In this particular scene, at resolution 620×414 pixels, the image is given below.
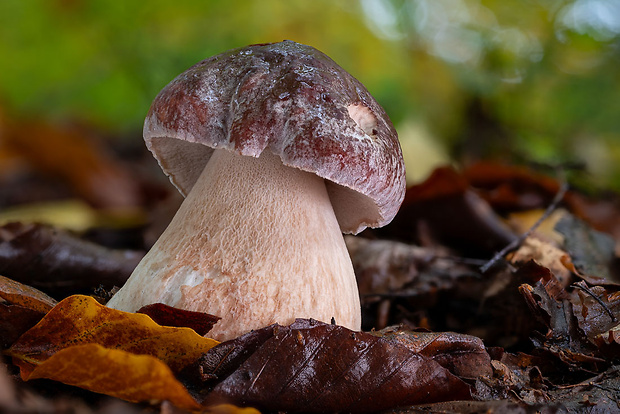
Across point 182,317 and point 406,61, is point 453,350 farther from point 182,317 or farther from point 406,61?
point 406,61

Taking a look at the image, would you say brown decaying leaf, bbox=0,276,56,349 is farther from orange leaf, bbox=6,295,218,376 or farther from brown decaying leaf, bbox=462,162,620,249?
brown decaying leaf, bbox=462,162,620,249

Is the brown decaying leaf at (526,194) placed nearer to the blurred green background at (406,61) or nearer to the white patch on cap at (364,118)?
the blurred green background at (406,61)

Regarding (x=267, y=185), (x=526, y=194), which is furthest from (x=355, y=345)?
(x=526, y=194)

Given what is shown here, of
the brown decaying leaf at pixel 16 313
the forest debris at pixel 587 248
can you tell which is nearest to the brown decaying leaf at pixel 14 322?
the brown decaying leaf at pixel 16 313

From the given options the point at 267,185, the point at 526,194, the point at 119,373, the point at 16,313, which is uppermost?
the point at 267,185

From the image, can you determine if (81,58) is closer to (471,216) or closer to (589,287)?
(471,216)

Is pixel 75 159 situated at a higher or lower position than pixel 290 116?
lower

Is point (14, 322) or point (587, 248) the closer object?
point (14, 322)
